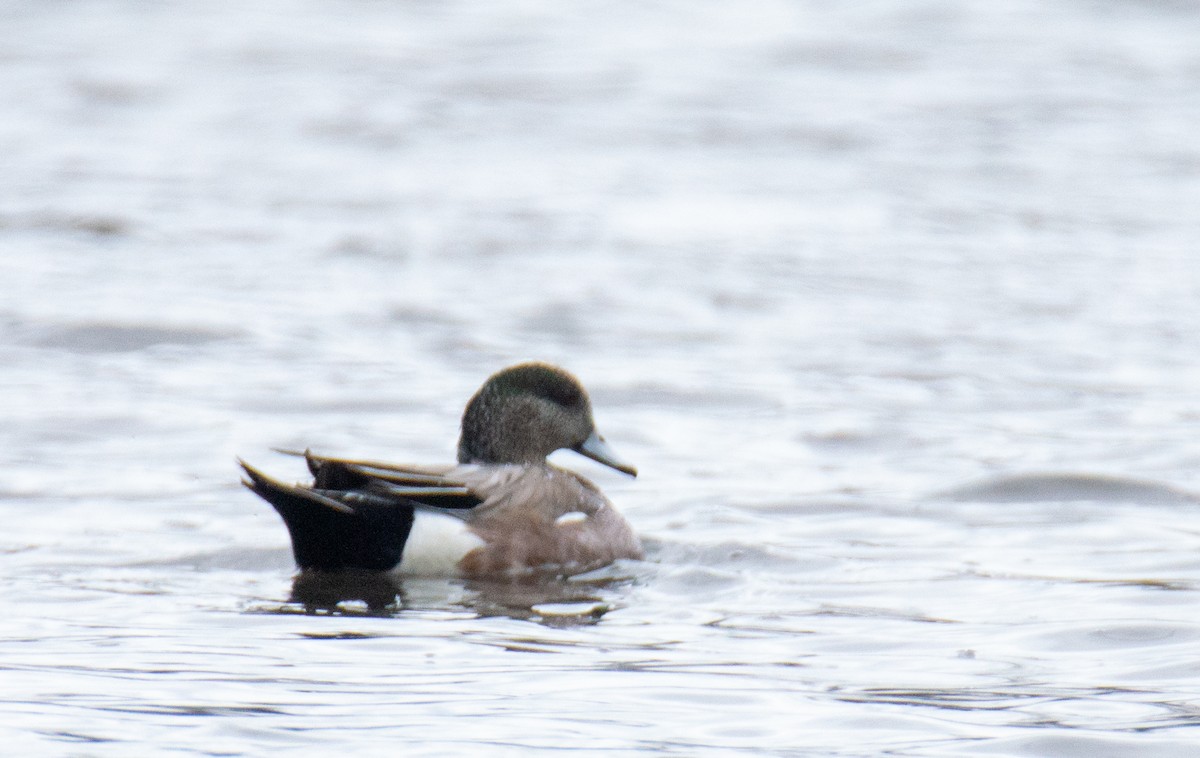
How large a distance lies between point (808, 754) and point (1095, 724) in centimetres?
76

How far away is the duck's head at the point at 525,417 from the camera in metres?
7.59

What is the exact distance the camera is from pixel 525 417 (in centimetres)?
761

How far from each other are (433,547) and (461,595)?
0.29 m

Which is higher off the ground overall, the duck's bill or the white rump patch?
the duck's bill

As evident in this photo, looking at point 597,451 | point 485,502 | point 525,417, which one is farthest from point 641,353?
point 485,502

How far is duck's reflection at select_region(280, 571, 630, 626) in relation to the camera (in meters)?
6.52

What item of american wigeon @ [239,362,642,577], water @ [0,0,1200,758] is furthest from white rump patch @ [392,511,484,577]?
water @ [0,0,1200,758]

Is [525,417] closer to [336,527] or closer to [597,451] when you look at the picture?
[597,451]

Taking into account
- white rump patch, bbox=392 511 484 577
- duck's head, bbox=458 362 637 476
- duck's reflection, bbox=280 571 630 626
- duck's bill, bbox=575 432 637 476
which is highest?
duck's head, bbox=458 362 637 476

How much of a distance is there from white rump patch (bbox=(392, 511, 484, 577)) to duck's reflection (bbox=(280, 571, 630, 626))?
5 cm

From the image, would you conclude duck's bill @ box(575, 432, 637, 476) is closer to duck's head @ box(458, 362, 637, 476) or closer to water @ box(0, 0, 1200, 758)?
duck's head @ box(458, 362, 637, 476)

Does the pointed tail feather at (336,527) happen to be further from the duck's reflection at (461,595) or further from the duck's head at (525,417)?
the duck's head at (525,417)

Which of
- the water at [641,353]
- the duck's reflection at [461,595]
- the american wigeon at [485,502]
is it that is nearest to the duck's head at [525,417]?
the american wigeon at [485,502]

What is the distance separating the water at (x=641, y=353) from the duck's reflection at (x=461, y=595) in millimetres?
33
